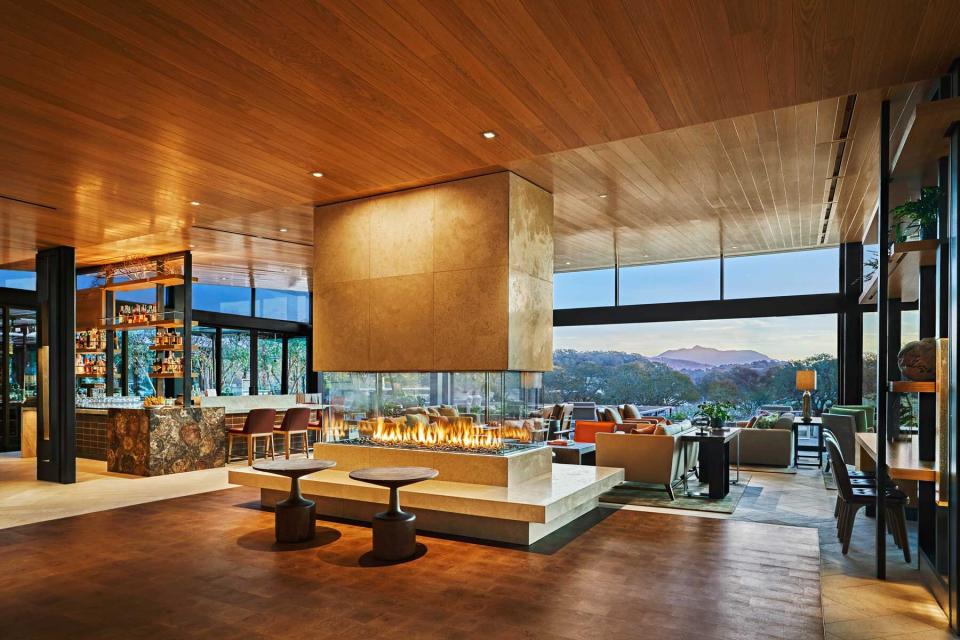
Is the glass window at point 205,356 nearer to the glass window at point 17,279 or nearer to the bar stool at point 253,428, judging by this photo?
the glass window at point 17,279

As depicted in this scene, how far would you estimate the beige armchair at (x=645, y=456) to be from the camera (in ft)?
24.1

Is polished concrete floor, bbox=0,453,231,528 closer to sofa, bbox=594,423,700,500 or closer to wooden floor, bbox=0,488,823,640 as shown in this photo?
wooden floor, bbox=0,488,823,640

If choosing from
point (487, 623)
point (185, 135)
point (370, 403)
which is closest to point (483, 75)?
point (185, 135)

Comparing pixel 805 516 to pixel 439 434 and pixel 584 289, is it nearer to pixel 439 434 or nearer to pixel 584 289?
pixel 439 434

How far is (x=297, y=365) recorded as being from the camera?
17500 millimetres

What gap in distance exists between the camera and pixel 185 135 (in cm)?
475

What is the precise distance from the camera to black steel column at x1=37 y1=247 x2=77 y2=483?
29.5ft

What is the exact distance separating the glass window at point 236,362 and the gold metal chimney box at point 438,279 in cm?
978

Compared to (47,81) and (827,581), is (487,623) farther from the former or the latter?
(47,81)

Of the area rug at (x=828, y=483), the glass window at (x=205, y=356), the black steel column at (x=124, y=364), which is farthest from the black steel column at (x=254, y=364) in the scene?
the area rug at (x=828, y=483)

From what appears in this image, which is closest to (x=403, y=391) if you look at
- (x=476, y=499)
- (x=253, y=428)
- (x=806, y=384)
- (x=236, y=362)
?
(x=476, y=499)

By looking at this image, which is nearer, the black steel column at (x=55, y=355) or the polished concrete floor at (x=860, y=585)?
the polished concrete floor at (x=860, y=585)

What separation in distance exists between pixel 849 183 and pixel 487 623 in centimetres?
628

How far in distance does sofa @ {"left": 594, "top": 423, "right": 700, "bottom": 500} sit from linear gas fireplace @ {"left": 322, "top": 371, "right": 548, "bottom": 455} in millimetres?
1488
